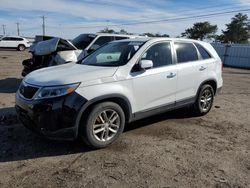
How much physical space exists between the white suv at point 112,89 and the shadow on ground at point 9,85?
4.42m

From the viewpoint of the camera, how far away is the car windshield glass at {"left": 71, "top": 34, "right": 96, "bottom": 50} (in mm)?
10408

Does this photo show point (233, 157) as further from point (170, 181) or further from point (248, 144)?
point (170, 181)

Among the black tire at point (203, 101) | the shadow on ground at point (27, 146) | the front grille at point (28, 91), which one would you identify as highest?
A: the front grille at point (28, 91)

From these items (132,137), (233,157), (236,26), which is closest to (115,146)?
(132,137)

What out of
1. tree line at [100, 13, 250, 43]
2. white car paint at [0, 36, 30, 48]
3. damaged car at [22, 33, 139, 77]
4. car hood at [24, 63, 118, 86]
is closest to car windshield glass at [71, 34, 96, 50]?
damaged car at [22, 33, 139, 77]

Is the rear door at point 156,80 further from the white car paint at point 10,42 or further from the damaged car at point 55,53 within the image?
the white car paint at point 10,42

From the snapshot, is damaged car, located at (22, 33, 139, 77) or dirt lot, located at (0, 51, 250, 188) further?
damaged car, located at (22, 33, 139, 77)

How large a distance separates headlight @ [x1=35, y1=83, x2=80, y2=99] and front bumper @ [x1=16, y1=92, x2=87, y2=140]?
0.06 m

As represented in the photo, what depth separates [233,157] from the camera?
455cm

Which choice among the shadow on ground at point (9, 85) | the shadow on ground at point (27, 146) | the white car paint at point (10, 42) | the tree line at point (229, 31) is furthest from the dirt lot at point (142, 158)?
the tree line at point (229, 31)

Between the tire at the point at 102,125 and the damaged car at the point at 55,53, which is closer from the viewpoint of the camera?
the tire at the point at 102,125

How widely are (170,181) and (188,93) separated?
2.75 m

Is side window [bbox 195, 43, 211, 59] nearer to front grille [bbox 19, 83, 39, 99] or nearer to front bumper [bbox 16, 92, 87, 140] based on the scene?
front bumper [bbox 16, 92, 87, 140]

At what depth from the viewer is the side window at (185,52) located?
237 inches
